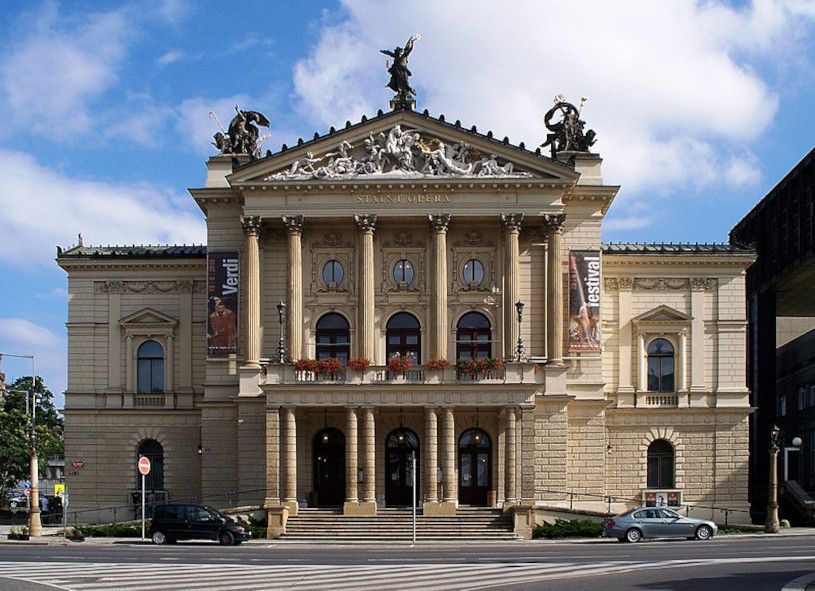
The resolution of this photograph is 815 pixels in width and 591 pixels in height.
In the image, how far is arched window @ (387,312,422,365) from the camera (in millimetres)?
62281

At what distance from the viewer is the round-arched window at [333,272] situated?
62.7m

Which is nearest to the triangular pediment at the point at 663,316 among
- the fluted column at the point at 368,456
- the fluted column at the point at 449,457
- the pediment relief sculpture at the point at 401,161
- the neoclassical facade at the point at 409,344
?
the neoclassical facade at the point at 409,344

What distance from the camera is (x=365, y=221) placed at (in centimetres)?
6094

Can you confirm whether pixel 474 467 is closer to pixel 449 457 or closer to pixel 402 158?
pixel 449 457

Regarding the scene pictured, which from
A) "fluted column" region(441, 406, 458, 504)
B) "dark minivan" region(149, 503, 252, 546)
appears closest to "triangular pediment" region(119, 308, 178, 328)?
"dark minivan" region(149, 503, 252, 546)

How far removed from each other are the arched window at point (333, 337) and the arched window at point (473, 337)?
5331 mm

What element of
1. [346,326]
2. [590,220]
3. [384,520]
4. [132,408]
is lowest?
[384,520]

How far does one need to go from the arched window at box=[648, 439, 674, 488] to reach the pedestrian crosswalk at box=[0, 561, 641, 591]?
28.1 m

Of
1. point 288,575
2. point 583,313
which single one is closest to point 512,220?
point 583,313

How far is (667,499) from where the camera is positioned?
209 ft

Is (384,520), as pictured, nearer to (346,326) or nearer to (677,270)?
(346,326)

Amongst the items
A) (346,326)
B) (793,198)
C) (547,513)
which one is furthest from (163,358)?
(793,198)

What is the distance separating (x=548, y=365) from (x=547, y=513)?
24.3ft

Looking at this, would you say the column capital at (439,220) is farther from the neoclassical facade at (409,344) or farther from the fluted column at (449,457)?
the fluted column at (449,457)
